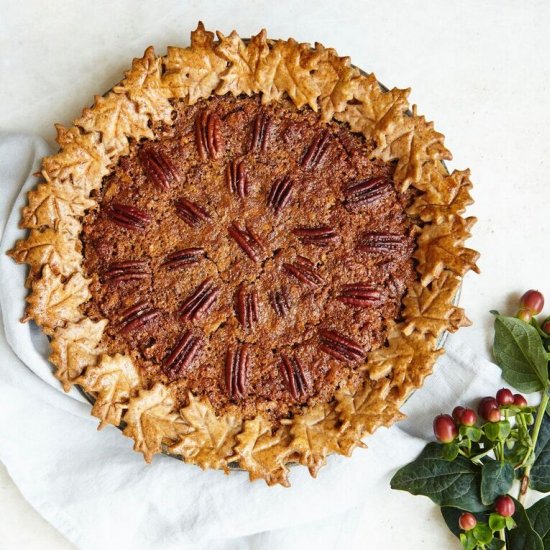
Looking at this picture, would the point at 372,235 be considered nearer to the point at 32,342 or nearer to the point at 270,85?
the point at 270,85

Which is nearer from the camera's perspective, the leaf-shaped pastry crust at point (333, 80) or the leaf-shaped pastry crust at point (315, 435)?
the leaf-shaped pastry crust at point (315, 435)

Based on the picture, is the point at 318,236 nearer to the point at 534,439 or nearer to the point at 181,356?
the point at 181,356

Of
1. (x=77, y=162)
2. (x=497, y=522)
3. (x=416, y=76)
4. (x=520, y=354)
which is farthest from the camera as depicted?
(x=416, y=76)

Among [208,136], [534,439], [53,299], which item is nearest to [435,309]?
[534,439]

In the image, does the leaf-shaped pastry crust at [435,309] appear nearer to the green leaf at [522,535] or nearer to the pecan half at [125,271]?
the green leaf at [522,535]

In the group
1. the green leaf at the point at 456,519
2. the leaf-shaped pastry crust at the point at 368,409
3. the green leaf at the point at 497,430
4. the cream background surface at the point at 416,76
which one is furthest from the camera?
the cream background surface at the point at 416,76

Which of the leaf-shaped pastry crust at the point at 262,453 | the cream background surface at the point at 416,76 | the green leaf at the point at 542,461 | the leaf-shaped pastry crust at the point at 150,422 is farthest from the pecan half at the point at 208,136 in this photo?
the green leaf at the point at 542,461

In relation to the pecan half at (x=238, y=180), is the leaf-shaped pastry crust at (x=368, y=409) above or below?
below

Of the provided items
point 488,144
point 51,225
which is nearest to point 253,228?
point 51,225
